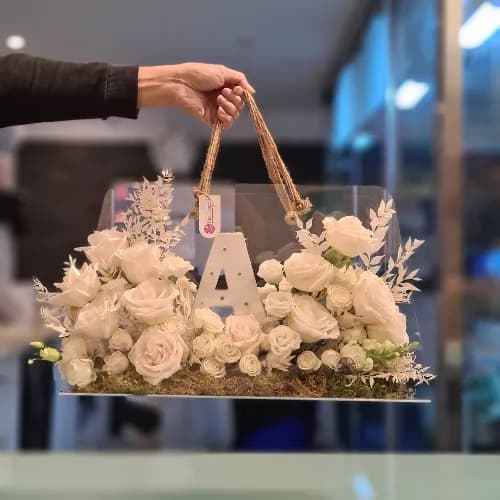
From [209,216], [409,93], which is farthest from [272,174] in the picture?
[409,93]

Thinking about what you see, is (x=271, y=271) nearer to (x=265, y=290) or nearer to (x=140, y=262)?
(x=265, y=290)

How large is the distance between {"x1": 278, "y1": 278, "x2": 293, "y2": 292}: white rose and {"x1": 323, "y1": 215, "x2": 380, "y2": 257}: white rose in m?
0.08

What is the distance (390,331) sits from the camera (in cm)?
79

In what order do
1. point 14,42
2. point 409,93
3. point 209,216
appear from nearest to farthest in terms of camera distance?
point 209,216 → point 14,42 → point 409,93

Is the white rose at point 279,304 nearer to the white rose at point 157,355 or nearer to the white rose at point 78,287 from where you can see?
the white rose at point 157,355

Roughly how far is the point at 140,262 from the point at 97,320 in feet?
0.29

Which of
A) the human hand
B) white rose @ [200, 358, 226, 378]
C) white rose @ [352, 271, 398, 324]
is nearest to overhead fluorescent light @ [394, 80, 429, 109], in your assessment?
the human hand

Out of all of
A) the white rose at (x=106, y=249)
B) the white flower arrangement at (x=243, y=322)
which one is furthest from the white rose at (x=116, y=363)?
the white rose at (x=106, y=249)

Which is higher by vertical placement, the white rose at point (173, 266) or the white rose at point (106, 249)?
the white rose at point (106, 249)

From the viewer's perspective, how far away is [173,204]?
36.9 inches

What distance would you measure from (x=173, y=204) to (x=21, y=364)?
6.55 ft

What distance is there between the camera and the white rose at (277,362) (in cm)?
78

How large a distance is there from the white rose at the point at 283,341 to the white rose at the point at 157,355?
11 centimetres

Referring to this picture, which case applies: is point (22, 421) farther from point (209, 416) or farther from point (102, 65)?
point (102, 65)
